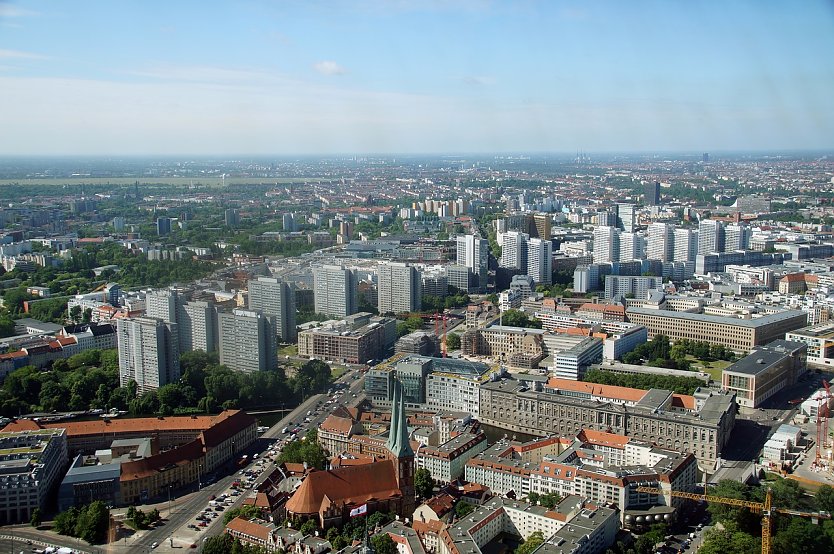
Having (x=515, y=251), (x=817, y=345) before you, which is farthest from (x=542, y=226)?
(x=817, y=345)

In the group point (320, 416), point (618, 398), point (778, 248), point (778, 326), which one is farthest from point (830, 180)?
point (320, 416)

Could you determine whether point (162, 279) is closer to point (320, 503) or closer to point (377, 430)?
point (377, 430)

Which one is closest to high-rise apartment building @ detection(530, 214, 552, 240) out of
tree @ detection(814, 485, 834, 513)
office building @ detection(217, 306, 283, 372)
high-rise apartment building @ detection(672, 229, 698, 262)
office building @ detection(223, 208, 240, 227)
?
high-rise apartment building @ detection(672, 229, 698, 262)

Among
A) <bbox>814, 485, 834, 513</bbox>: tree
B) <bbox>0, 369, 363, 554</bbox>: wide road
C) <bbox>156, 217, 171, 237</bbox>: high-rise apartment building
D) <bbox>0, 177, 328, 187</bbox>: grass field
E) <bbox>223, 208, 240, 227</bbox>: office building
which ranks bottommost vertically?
<bbox>0, 369, 363, 554</bbox>: wide road

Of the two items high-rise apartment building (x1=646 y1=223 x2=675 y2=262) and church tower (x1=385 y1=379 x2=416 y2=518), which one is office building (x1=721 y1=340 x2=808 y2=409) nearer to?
church tower (x1=385 y1=379 x2=416 y2=518)

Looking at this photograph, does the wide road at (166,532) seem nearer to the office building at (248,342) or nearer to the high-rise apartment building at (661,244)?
the office building at (248,342)

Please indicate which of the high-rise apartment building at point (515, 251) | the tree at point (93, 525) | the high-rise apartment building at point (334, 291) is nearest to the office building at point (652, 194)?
the high-rise apartment building at point (515, 251)
